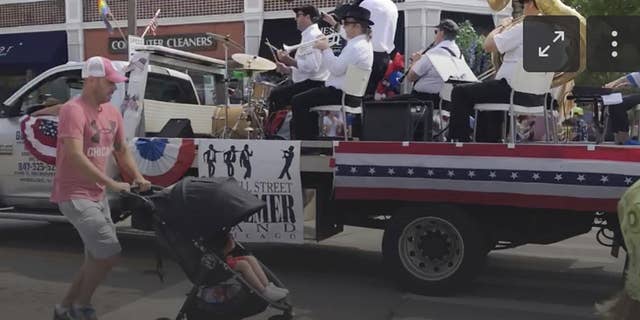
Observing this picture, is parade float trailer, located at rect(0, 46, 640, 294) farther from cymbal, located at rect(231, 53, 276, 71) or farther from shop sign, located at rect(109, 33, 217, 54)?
shop sign, located at rect(109, 33, 217, 54)

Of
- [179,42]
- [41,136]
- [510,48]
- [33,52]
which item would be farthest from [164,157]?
[33,52]

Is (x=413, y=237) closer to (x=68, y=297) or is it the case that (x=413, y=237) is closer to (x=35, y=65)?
(x=68, y=297)

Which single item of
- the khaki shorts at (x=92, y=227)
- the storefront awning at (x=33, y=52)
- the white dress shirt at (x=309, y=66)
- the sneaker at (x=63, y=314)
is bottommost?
the sneaker at (x=63, y=314)

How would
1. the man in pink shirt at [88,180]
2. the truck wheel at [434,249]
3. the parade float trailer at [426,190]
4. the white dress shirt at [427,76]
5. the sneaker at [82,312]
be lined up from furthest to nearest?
the white dress shirt at [427,76], the truck wheel at [434,249], the parade float trailer at [426,190], the sneaker at [82,312], the man in pink shirt at [88,180]

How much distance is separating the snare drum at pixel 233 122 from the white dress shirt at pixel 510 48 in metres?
2.79

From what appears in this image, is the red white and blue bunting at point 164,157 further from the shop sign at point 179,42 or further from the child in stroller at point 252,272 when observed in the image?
the shop sign at point 179,42

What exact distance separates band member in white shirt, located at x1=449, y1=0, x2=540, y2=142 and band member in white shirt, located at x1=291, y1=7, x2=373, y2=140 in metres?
1.01

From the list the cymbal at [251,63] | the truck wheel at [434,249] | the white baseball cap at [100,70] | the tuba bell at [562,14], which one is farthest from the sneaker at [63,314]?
the tuba bell at [562,14]

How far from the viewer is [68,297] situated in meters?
5.00

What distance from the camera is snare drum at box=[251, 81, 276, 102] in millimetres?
8648

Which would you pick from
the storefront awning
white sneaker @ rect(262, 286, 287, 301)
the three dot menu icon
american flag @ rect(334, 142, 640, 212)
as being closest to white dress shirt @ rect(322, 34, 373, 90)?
american flag @ rect(334, 142, 640, 212)

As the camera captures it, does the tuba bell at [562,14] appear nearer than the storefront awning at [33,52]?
Yes

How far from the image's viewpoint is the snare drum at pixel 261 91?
28.4 ft

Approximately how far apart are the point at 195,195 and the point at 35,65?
21.3m
